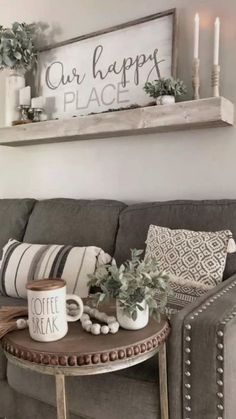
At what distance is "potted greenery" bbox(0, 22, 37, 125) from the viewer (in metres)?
2.34

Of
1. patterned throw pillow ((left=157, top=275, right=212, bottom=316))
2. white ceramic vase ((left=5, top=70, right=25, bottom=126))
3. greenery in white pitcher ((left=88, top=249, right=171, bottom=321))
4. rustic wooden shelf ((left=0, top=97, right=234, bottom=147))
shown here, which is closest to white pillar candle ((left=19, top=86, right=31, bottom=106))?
white ceramic vase ((left=5, top=70, right=25, bottom=126))

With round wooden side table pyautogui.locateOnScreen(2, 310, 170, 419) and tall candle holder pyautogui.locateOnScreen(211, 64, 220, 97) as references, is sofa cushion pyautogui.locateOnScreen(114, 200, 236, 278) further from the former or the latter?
round wooden side table pyautogui.locateOnScreen(2, 310, 170, 419)

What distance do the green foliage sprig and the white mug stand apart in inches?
46.6

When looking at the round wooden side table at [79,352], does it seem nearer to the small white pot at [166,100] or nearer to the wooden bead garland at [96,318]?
the wooden bead garland at [96,318]

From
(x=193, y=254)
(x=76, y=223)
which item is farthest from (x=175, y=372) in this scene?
(x=76, y=223)

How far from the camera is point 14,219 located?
2.29m

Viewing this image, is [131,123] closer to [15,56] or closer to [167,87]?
[167,87]

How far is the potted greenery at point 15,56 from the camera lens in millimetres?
2336

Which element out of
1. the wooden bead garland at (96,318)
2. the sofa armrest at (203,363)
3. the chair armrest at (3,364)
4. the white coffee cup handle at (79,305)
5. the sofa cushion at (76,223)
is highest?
the sofa cushion at (76,223)

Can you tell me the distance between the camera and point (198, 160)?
1976 mm

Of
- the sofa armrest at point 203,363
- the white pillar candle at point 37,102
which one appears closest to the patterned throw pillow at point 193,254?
the sofa armrest at point 203,363

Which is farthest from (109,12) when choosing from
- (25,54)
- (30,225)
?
(30,225)

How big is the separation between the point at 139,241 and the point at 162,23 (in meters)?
1.10

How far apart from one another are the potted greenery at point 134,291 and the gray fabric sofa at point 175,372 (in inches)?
3.6
